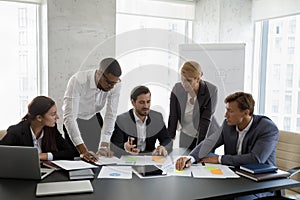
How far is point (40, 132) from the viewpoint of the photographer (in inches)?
83.5

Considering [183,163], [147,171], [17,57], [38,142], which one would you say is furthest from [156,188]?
[17,57]

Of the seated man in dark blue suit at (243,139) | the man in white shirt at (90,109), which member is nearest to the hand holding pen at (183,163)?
the seated man in dark blue suit at (243,139)

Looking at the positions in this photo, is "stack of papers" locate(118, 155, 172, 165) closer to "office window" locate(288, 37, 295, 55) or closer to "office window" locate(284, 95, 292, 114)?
"office window" locate(284, 95, 292, 114)

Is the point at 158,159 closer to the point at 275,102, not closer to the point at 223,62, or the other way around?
the point at 223,62

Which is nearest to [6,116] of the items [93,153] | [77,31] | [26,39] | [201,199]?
[26,39]

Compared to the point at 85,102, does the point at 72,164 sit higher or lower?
lower

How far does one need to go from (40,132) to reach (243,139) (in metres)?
1.36

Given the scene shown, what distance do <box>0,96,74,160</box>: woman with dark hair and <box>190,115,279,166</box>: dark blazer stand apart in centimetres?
92

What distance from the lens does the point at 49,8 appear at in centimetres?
321

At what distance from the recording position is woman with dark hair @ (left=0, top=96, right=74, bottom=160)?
200 cm

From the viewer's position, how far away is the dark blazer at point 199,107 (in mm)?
2428

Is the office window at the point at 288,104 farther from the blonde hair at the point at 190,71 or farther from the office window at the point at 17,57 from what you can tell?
the office window at the point at 17,57

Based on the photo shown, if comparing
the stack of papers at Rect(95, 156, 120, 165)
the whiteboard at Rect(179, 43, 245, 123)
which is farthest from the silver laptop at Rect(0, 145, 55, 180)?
the whiteboard at Rect(179, 43, 245, 123)

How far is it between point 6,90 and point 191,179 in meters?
2.42
